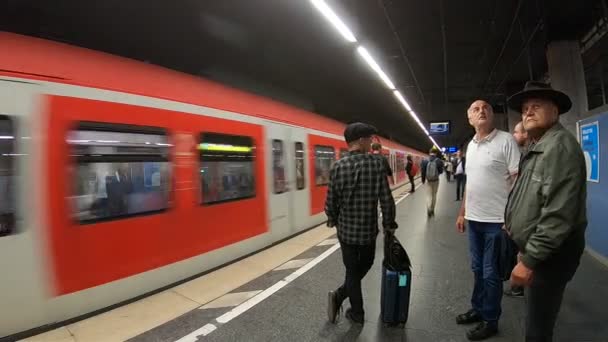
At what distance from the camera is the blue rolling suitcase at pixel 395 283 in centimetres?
278

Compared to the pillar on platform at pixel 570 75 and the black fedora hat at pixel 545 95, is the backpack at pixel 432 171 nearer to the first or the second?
the pillar on platform at pixel 570 75

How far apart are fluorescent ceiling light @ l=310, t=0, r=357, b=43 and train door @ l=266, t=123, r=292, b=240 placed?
207cm

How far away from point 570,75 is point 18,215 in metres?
9.84

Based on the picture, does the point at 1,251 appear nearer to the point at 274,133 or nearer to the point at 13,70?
the point at 13,70

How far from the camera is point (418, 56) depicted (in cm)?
1024

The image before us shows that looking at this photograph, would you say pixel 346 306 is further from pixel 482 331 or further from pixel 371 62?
pixel 371 62

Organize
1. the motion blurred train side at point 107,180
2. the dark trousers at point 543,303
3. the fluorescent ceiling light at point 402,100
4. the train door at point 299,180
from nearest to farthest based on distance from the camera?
the dark trousers at point 543,303
the motion blurred train side at point 107,180
the train door at point 299,180
the fluorescent ceiling light at point 402,100

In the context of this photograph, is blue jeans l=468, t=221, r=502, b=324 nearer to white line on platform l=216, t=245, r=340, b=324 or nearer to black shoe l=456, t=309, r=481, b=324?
black shoe l=456, t=309, r=481, b=324

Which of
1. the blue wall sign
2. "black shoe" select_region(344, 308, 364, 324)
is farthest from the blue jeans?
the blue wall sign

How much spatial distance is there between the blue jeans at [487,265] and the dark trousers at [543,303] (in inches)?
29.9

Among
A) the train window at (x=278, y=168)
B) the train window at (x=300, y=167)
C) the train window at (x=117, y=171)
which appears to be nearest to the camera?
the train window at (x=117, y=171)

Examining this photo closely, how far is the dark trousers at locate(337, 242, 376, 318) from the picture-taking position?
2.77 m

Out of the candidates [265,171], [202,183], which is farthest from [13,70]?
[265,171]

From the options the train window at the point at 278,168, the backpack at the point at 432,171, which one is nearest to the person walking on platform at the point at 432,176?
the backpack at the point at 432,171
